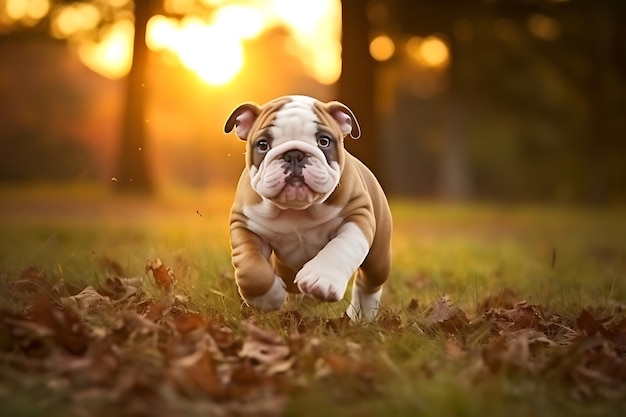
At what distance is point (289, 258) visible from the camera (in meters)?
3.57

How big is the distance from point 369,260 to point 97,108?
74.3 feet

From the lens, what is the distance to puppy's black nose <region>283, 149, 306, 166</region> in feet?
10.5

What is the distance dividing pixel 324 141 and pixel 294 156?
198mm

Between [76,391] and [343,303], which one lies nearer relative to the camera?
[76,391]

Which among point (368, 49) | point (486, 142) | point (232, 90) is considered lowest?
point (486, 142)

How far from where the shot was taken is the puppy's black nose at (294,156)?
3.21 meters

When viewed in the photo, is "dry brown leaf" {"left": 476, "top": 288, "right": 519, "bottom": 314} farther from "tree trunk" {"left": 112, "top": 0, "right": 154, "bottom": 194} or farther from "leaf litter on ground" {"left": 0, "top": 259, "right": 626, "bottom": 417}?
"tree trunk" {"left": 112, "top": 0, "right": 154, "bottom": 194}

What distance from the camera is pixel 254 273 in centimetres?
330

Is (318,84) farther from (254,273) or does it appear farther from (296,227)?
(254,273)

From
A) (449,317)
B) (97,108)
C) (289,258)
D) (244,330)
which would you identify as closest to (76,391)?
(244,330)

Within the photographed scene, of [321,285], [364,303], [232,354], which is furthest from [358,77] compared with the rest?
[232,354]

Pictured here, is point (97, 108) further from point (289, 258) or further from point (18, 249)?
point (289, 258)

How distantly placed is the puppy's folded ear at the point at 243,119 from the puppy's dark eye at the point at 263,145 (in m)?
0.22

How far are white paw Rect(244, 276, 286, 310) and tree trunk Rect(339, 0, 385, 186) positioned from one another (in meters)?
6.84
